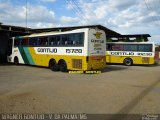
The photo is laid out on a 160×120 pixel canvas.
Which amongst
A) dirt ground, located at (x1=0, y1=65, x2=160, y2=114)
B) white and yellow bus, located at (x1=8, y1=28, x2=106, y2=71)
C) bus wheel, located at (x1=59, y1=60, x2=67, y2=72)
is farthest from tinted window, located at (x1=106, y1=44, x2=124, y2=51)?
dirt ground, located at (x1=0, y1=65, x2=160, y2=114)

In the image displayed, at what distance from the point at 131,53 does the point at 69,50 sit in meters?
10.8

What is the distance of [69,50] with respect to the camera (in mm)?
18844

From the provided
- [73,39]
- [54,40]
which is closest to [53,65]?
[54,40]

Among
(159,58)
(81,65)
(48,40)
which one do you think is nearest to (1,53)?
(48,40)

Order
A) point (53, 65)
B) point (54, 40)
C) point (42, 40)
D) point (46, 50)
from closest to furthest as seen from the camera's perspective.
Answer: point (54, 40) < point (53, 65) < point (46, 50) < point (42, 40)

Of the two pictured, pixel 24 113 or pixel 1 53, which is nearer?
pixel 24 113

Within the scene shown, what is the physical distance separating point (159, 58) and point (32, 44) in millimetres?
24381

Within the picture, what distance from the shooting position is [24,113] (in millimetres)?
7582

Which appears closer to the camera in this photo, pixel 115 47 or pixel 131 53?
pixel 131 53

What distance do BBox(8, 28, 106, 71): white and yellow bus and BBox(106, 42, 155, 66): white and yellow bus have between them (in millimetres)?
8476

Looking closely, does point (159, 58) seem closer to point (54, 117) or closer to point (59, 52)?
point (59, 52)

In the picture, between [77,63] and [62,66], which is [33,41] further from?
[77,63]

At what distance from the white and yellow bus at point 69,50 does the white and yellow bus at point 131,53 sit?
27.8ft

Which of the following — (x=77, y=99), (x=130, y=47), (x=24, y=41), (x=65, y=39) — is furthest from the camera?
(x=130, y=47)
